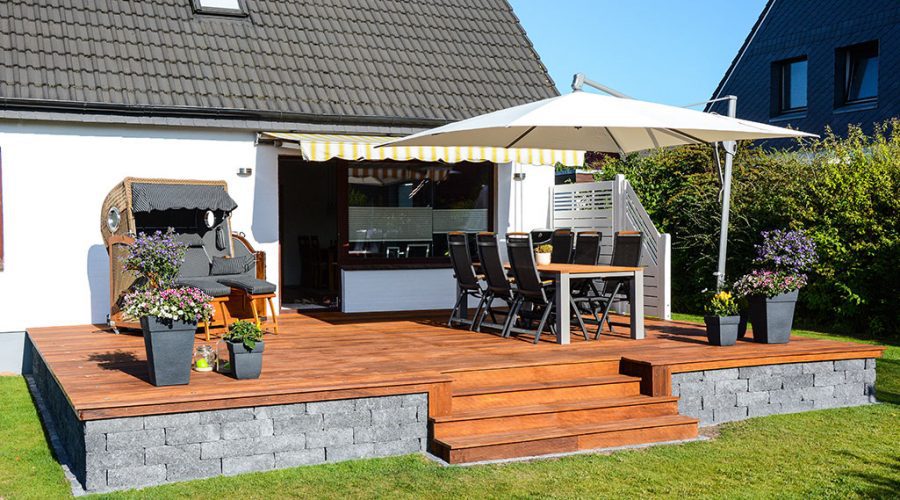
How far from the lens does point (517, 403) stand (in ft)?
27.1

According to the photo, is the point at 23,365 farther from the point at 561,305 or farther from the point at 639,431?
the point at 639,431

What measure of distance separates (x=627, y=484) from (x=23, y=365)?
8265mm

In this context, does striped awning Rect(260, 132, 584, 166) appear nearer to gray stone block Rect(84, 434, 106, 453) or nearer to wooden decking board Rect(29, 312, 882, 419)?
wooden decking board Rect(29, 312, 882, 419)

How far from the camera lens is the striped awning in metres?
12.2

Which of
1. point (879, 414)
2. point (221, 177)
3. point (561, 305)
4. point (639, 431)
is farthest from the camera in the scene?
point (221, 177)

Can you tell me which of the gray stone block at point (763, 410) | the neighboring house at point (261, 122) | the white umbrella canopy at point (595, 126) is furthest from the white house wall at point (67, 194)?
the gray stone block at point (763, 410)

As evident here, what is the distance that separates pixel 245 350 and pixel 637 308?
4.88 meters

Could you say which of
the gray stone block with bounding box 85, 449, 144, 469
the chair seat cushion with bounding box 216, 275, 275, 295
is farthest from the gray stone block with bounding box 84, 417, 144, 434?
the chair seat cushion with bounding box 216, 275, 275, 295

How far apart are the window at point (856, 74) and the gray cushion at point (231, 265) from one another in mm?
16644

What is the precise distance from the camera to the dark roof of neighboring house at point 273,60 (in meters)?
12.4

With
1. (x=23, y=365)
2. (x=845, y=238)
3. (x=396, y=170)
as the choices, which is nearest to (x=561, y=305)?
(x=396, y=170)

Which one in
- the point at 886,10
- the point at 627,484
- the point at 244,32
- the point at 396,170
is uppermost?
the point at 886,10

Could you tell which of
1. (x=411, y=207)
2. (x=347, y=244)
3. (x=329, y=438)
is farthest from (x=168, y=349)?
(x=411, y=207)

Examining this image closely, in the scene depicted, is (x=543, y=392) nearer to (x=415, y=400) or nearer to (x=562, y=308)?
(x=415, y=400)
